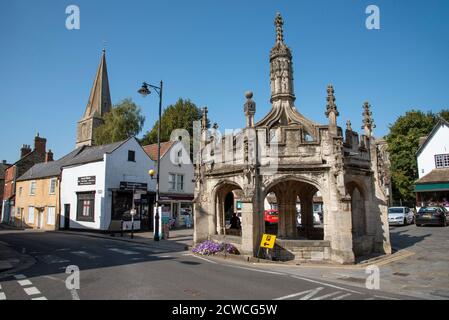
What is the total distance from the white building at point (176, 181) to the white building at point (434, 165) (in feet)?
85.5

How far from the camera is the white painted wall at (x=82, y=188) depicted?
27297 mm

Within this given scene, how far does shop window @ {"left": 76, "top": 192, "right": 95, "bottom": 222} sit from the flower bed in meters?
16.6

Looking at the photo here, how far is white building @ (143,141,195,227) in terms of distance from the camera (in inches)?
1318

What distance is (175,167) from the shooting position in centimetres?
3488

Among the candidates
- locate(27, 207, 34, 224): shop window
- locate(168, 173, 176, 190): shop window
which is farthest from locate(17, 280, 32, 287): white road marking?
locate(27, 207, 34, 224): shop window

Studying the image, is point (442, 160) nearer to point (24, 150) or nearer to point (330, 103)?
point (330, 103)

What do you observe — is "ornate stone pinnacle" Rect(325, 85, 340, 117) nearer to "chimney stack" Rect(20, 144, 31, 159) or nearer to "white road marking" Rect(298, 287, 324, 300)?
"white road marking" Rect(298, 287, 324, 300)

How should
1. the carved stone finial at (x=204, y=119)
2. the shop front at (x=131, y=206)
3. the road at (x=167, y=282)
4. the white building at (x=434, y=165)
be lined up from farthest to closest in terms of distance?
the white building at (x=434, y=165) < the shop front at (x=131, y=206) < the carved stone finial at (x=204, y=119) < the road at (x=167, y=282)

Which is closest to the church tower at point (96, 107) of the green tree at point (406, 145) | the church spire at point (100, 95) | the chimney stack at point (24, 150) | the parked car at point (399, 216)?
the church spire at point (100, 95)

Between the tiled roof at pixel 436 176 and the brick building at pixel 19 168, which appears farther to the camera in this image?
the brick building at pixel 19 168

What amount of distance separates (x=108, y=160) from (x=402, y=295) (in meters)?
24.9

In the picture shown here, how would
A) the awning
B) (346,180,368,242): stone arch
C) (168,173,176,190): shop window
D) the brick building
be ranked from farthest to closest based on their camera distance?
the brick building, (168,173,176,190): shop window, the awning, (346,180,368,242): stone arch

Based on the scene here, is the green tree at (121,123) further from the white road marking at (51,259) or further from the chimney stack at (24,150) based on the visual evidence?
the white road marking at (51,259)
